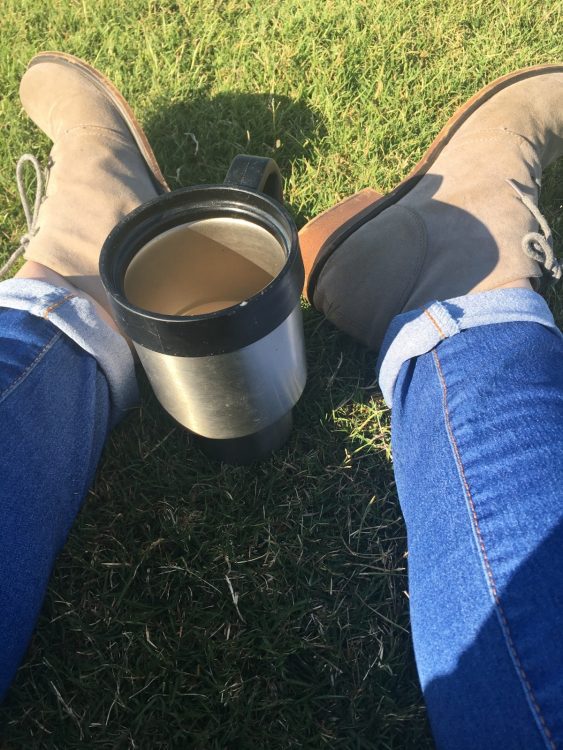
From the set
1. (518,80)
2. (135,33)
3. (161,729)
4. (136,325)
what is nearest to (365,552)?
(161,729)

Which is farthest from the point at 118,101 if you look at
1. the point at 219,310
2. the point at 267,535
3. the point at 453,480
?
the point at 453,480

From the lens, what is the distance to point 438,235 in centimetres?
135

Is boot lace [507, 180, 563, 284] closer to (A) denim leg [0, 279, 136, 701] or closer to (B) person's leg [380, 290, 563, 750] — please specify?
(B) person's leg [380, 290, 563, 750]

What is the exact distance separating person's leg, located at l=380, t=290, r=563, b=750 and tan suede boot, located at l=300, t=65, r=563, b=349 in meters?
0.15

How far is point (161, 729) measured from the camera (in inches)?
40.0

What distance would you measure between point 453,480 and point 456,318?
319 mm

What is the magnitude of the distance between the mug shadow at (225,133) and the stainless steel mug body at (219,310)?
0.49 meters

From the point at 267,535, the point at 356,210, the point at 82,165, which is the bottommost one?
the point at 267,535

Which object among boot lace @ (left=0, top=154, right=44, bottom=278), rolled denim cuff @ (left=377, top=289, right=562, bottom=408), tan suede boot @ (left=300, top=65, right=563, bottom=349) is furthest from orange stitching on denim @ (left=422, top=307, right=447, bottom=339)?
boot lace @ (left=0, top=154, right=44, bottom=278)

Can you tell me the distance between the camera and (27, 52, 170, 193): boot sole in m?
1.64

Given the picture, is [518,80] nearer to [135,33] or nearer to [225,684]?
[135,33]

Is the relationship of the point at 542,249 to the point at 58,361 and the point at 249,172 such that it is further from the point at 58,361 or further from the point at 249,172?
the point at 58,361

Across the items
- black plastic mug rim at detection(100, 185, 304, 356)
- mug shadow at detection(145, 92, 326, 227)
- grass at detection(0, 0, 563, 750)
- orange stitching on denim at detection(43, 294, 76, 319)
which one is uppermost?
black plastic mug rim at detection(100, 185, 304, 356)

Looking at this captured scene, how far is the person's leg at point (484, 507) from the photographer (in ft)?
2.50
